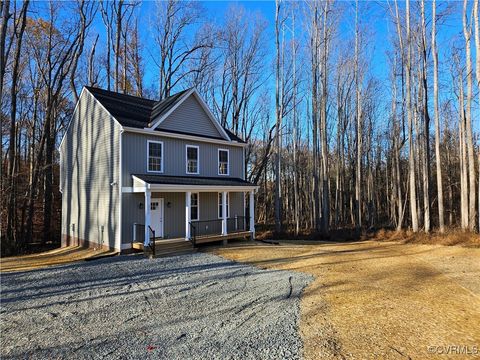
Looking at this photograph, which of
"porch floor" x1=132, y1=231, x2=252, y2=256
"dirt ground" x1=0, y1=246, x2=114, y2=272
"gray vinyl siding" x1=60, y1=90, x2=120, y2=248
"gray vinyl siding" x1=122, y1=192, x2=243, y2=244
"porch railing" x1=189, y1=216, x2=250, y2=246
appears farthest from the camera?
"porch railing" x1=189, y1=216, x2=250, y2=246

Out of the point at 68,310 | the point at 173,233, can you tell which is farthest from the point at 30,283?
the point at 173,233

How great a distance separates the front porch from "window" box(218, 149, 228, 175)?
71 centimetres

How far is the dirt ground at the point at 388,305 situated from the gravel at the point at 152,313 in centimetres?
50

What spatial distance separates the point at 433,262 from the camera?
1091 centimetres

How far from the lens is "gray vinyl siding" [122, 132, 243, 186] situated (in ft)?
43.9

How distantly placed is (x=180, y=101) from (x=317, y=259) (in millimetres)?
9568

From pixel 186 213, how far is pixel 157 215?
159cm

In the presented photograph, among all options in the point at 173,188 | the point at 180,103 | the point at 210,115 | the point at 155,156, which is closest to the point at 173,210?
the point at 173,188

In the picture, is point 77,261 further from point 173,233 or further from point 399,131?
point 399,131

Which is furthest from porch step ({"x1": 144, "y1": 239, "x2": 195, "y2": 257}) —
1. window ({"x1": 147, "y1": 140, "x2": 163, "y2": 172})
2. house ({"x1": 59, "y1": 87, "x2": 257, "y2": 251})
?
window ({"x1": 147, "y1": 140, "x2": 163, "y2": 172})

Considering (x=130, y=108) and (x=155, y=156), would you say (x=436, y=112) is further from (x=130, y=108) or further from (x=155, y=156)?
(x=130, y=108)

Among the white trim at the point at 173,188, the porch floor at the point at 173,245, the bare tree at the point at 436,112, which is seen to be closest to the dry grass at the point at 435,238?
the bare tree at the point at 436,112

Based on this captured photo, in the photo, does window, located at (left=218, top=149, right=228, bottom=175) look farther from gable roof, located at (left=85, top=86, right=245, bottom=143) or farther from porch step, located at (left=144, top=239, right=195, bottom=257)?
porch step, located at (left=144, top=239, right=195, bottom=257)

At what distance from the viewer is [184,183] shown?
13.6m
